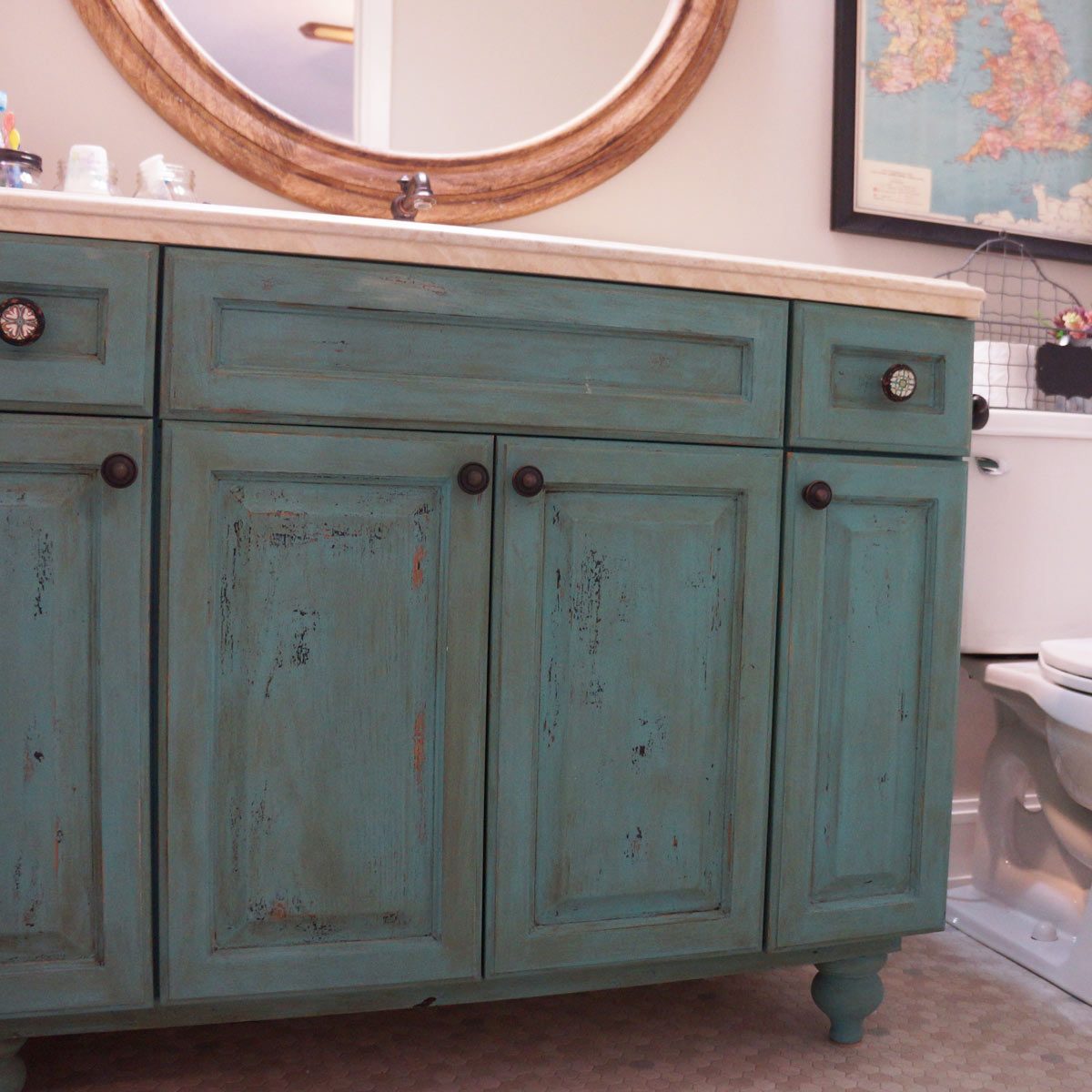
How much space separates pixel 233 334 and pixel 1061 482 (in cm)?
121

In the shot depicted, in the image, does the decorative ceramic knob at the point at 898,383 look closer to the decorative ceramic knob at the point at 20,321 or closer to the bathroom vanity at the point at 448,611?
the bathroom vanity at the point at 448,611

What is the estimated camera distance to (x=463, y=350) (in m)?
1.00

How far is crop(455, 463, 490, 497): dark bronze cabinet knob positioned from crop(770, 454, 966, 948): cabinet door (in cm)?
33

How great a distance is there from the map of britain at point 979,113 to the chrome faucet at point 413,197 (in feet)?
2.53

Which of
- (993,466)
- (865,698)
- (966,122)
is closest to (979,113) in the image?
(966,122)

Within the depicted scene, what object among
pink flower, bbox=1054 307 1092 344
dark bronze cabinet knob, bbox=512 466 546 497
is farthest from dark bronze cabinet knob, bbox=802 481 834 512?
pink flower, bbox=1054 307 1092 344

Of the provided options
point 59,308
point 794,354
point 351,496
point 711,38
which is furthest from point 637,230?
point 59,308

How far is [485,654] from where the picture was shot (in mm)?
1023

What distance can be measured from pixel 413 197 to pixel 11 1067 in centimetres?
103

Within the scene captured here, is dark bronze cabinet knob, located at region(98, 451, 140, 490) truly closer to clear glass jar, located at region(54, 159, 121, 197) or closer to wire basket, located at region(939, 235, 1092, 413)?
clear glass jar, located at region(54, 159, 121, 197)

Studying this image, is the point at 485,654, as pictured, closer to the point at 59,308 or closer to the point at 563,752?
the point at 563,752

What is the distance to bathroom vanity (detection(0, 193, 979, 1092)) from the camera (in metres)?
0.93

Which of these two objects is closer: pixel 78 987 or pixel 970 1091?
pixel 78 987

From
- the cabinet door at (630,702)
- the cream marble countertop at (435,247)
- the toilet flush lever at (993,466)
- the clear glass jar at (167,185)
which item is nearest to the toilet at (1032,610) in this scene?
the toilet flush lever at (993,466)
